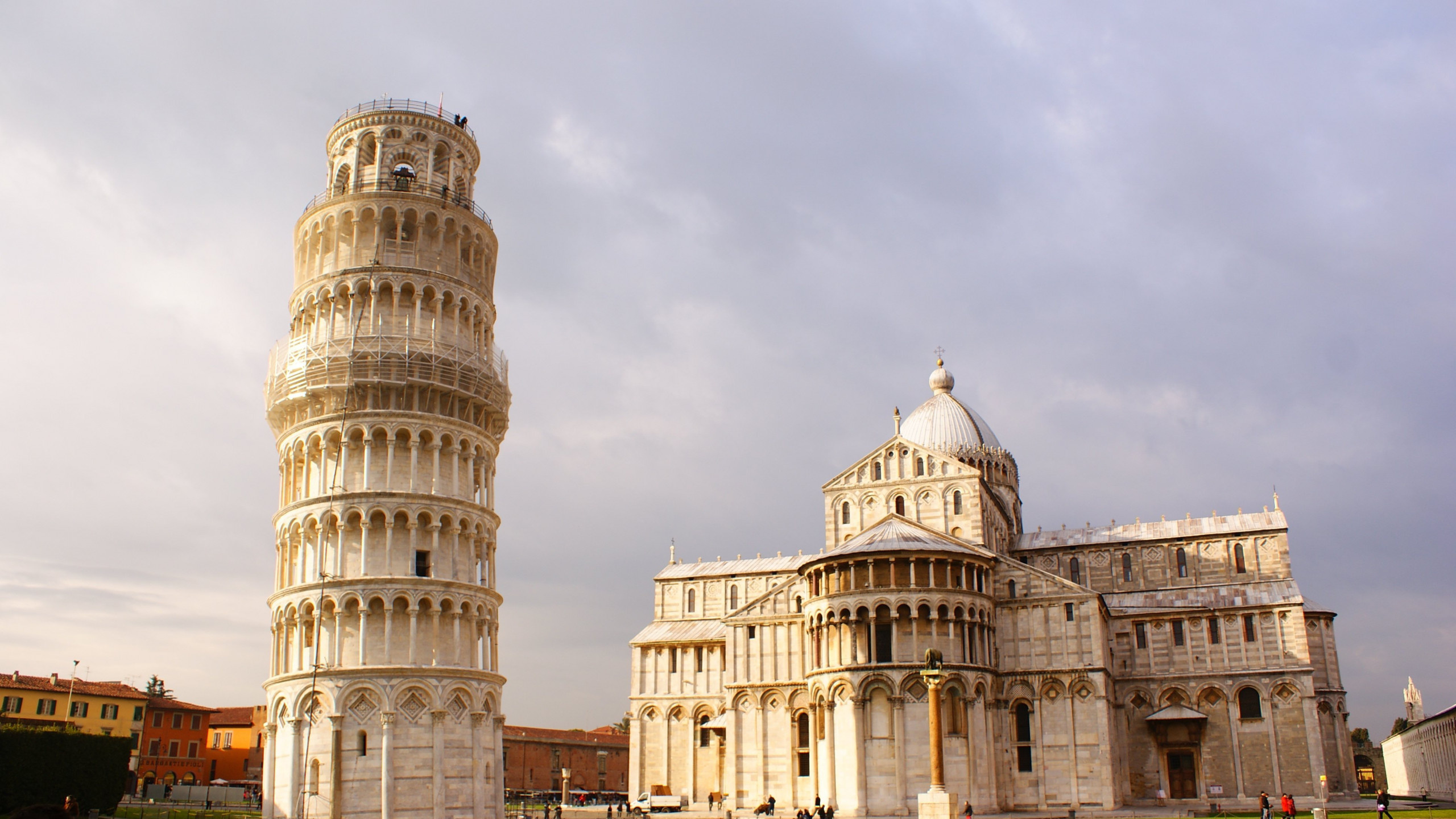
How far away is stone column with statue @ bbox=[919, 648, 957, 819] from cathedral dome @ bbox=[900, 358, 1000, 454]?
3005 centimetres

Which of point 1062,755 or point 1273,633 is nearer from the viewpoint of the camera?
point 1062,755

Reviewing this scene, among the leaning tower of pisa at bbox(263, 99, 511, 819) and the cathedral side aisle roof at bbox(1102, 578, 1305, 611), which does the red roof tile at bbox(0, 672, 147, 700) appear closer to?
the leaning tower of pisa at bbox(263, 99, 511, 819)

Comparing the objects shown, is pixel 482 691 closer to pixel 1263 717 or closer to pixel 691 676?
pixel 691 676

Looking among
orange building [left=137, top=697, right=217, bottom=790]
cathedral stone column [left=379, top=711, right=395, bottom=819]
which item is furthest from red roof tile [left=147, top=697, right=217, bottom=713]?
cathedral stone column [left=379, top=711, right=395, bottom=819]

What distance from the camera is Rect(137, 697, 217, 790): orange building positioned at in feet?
248

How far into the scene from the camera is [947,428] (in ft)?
246

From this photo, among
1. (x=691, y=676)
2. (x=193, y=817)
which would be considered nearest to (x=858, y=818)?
(x=691, y=676)

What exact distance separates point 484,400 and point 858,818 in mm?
24831

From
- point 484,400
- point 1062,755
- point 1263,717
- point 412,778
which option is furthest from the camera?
point 1263,717

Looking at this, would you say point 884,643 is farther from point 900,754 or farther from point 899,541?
point 900,754

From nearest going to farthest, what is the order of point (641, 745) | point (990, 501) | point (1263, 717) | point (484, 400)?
point (484, 400) < point (1263, 717) < point (990, 501) < point (641, 745)

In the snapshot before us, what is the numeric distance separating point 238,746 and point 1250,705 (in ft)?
229

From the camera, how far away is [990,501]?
2603 inches

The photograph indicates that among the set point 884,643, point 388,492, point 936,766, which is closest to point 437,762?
point 388,492
